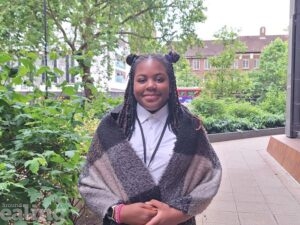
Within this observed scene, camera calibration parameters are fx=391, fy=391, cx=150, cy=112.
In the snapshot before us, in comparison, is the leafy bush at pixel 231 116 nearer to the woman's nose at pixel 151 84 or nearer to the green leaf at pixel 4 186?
the woman's nose at pixel 151 84

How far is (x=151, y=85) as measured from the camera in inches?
66.6

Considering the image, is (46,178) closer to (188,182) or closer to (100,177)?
(100,177)

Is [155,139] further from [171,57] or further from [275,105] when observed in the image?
[275,105]

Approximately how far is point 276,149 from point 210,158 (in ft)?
25.2

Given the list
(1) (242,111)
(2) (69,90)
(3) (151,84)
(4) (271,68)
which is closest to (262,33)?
(4) (271,68)

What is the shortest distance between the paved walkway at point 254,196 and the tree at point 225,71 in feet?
40.8

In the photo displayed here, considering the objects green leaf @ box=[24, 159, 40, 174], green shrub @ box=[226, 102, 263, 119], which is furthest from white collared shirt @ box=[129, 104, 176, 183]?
green shrub @ box=[226, 102, 263, 119]

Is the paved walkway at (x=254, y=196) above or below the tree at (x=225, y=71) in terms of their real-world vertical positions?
below

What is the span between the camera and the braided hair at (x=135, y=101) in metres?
1.75

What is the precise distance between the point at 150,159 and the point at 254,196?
422cm

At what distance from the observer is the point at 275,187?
20.0ft

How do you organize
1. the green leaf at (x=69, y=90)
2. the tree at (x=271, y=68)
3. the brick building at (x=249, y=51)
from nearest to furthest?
the green leaf at (x=69, y=90) < the tree at (x=271, y=68) < the brick building at (x=249, y=51)

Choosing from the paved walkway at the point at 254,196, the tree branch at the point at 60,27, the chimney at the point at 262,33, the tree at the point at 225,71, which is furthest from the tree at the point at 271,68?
the paved walkway at the point at 254,196

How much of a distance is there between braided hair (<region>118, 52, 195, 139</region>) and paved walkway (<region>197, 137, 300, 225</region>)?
2.85m
